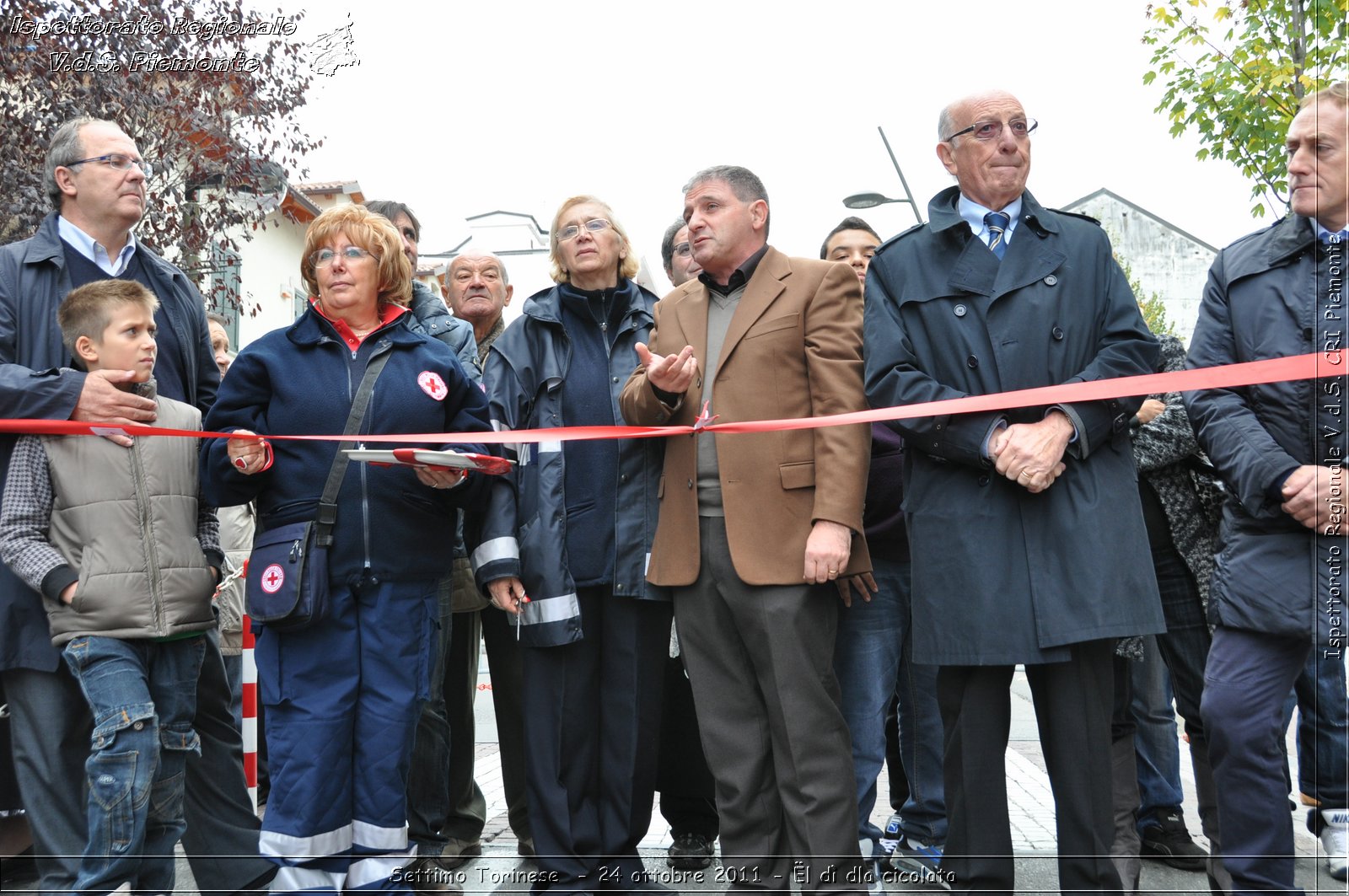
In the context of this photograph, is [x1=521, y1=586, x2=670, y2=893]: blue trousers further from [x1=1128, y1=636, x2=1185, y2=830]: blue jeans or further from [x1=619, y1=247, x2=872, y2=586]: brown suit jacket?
[x1=1128, y1=636, x2=1185, y2=830]: blue jeans

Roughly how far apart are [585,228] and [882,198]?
8157mm

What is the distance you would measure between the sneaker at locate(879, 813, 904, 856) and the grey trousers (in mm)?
1153

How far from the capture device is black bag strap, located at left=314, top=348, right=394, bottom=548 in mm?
3932

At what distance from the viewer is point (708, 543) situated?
4.13 meters

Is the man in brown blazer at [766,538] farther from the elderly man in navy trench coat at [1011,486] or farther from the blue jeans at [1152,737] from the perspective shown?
the blue jeans at [1152,737]

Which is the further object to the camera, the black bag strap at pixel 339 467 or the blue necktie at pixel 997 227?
the black bag strap at pixel 339 467

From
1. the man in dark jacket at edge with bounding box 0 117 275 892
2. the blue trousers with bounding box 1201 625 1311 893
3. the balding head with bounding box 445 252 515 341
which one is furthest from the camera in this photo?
the balding head with bounding box 445 252 515 341

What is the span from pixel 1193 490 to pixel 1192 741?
1018mm

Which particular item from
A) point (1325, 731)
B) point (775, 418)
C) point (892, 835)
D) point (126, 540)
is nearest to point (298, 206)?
point (126, 540)

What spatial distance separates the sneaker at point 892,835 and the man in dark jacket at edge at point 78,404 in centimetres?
259

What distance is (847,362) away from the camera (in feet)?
13.5

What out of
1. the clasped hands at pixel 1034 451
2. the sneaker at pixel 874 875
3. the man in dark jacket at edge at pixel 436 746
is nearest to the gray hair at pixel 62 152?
the man in dark jacket at edge at pixel 436 746

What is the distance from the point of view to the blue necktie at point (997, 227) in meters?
3.79

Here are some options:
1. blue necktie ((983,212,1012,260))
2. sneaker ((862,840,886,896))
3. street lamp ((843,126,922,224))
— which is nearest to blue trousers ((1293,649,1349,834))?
Answer: sneaker ((862,840,886,896))
